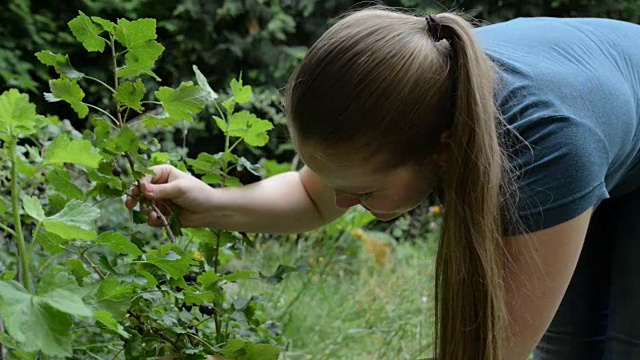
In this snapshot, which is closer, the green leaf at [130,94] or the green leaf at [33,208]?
the green leaf at [33,208]

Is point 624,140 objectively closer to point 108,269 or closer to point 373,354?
point 108,269

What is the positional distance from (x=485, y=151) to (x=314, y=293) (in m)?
1.58

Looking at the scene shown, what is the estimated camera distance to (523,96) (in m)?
1.08

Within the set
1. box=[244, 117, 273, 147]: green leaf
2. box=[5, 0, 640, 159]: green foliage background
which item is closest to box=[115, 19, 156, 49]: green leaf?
box=[244, 117, 273, 147]: green leaf

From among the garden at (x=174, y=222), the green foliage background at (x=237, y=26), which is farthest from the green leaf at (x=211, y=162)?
the green foliage background at (x=237, y=26)

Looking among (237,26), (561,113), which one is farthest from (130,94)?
(237,26)

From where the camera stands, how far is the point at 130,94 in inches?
42.8

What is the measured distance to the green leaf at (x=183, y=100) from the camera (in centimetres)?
110

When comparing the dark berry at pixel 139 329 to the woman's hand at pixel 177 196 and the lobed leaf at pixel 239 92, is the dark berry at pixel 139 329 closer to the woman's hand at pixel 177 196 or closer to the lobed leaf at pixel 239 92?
the woman's hand at pixel 177 196

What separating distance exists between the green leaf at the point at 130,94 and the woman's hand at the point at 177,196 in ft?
0.48

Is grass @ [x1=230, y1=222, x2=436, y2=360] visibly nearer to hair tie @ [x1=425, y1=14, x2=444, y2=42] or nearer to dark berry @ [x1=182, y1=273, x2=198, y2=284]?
dark berry @ [x1=182, y1=273, x2=198, y2=284]

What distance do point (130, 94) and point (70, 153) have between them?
258mm

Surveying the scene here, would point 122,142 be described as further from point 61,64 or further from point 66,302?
point 66,302

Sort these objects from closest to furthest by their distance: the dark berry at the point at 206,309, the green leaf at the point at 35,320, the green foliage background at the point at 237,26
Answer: the green leaf at the point at 35,320 → the dark berry at the point at 206,309 → the green foliage background at the point at 237,26
